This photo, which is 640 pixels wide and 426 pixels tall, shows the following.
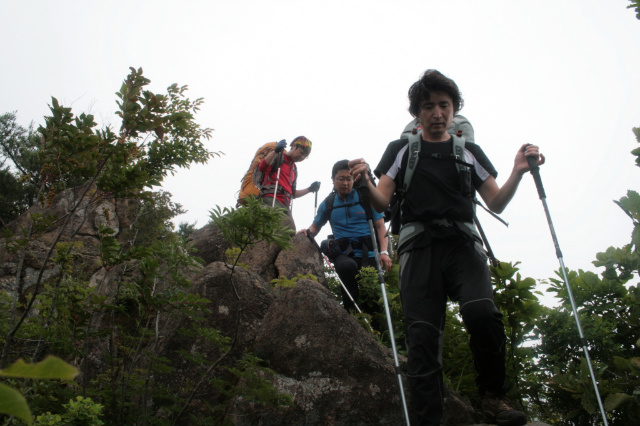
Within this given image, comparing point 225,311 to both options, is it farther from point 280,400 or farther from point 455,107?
point 455,107

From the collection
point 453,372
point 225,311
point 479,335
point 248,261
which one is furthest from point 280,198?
point 479,335

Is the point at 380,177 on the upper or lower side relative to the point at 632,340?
upper

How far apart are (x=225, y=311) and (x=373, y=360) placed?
1.63m

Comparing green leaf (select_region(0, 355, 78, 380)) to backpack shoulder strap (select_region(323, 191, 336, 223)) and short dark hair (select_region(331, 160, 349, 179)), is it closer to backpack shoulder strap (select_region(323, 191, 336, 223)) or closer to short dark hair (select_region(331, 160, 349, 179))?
short dark hair (select_region(331, 160, 349, 179))

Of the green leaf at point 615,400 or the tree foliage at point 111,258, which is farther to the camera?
the green leaf at point 615,400

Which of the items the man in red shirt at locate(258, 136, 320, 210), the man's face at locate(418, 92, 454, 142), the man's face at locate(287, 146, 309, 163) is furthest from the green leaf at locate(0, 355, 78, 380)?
the man's face at locate(287, 146, 309, 163)

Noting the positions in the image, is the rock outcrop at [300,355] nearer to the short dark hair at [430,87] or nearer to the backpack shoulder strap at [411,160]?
the backpack shoulder strap at [411,160]

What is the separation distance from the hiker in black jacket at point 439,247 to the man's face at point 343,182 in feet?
11.2

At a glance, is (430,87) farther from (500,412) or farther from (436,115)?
(500,412)

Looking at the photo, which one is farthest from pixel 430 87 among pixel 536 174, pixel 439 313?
pixel 439 313

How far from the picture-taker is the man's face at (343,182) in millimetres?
7598

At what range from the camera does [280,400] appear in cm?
312

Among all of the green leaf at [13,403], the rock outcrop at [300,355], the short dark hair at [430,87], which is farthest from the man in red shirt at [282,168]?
the green leaf at [13,403]

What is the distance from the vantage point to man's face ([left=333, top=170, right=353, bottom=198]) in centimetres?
760
